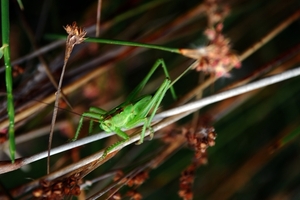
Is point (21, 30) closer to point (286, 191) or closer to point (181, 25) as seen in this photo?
point (181, 25)

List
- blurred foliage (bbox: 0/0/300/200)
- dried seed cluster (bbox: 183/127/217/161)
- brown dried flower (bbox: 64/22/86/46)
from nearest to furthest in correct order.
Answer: brown dried flower (bbox: 64/22/86/46) → dried seed cluster (bbox: 183/127/217/161) → blurred foliage (bbox: 0/0/300/200)

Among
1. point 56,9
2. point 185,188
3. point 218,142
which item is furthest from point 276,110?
point 56,9

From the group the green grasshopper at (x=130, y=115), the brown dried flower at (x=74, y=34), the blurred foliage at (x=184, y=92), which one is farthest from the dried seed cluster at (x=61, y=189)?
the blurred foliage at (x=184, y=92)

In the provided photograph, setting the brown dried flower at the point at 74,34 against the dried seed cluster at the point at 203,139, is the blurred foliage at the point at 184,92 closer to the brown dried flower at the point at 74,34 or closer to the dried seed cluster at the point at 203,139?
the dried seed cluster at the point at 203,139

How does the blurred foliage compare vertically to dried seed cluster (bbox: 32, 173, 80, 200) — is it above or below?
above

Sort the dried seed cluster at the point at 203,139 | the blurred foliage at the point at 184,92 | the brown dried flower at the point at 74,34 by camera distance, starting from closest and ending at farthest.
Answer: the brown dried flower at the point at 74,34 → the dried seed cluster at the point at 203,139 → the blurred foliage at the point at 184,92

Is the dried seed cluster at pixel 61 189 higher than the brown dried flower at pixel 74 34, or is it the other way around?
the brown dried flower at pixel 74 34

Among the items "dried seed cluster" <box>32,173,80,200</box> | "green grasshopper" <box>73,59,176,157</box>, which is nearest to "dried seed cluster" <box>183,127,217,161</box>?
"green grasshopper" <box>73,59,176,157</box>

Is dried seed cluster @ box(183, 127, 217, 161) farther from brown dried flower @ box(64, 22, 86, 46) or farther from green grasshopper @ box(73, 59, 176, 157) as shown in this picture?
brown dried flower @ box(64, 22, 86, 46)

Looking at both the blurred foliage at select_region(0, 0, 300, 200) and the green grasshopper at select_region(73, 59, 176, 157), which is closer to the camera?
the green grasshopper at select_region(73, 59, 176, 157)
